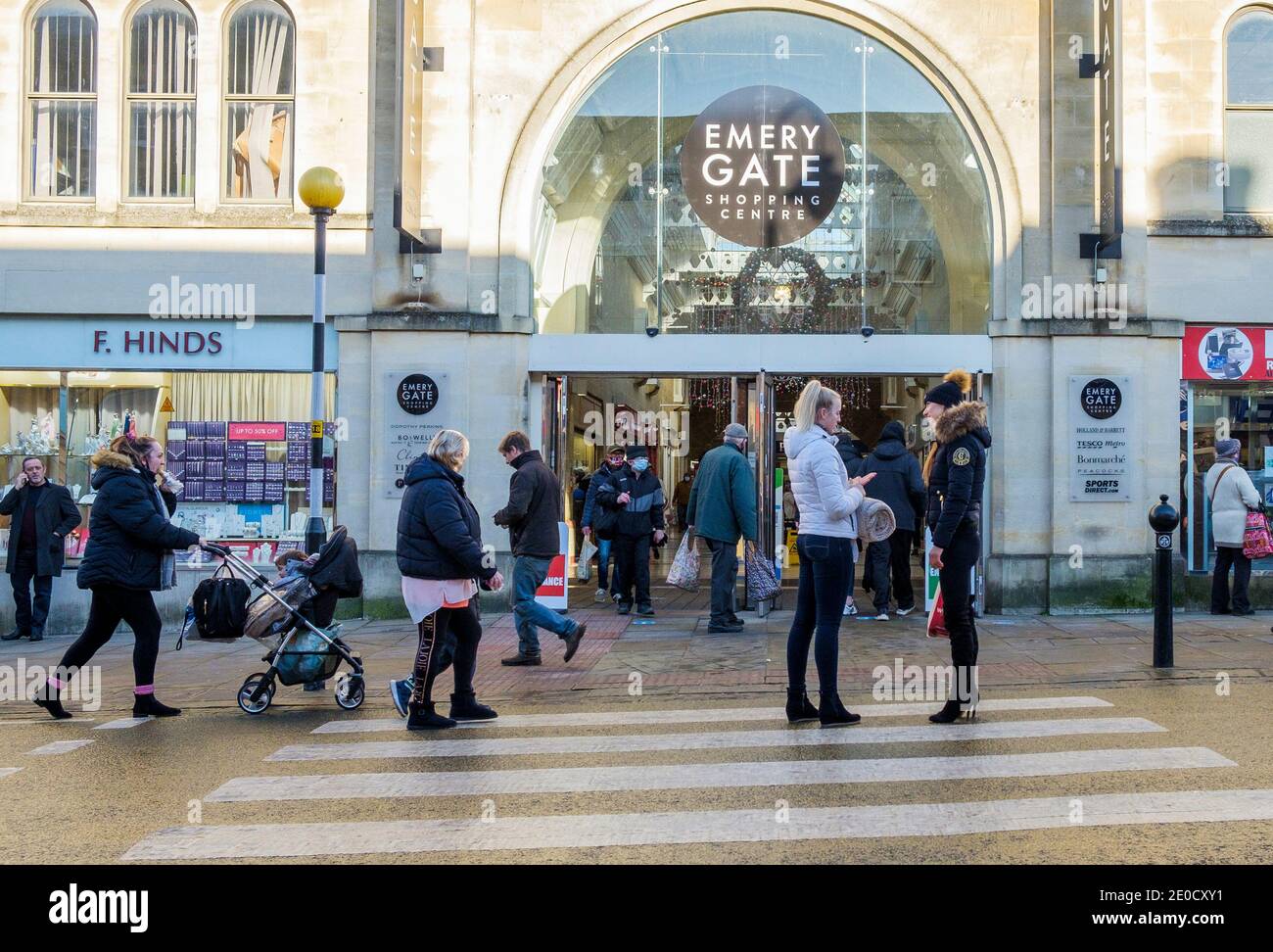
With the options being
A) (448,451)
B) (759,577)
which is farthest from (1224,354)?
(448,451)

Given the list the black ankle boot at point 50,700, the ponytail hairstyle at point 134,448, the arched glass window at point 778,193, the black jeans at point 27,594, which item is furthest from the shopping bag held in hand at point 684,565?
the black jeans at point 27,594

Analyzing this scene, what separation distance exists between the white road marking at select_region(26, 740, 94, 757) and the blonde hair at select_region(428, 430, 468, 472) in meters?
2.77

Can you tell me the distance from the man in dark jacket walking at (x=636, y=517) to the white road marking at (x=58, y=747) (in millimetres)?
6769

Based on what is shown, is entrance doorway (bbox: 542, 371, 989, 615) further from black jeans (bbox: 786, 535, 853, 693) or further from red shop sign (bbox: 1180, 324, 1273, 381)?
black jeans (bbox: 786, 535, 853, 693)

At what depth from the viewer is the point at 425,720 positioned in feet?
25.5

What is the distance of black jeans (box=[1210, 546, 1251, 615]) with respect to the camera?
13148mm

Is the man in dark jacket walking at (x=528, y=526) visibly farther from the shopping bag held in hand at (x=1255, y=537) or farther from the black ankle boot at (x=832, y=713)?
the shopping bag held in hand at (x=1255, y=537)

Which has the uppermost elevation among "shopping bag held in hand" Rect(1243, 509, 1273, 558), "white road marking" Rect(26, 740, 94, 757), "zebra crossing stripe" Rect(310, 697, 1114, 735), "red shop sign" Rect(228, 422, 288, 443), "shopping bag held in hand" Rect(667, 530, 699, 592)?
"red shop sign" Rect(228, 422, 288, 443)

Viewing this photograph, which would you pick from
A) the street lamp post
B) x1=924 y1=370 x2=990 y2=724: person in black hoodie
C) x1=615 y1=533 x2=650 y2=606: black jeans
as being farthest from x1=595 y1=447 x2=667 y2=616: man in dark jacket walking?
x1=924 y1=370 x2=990 y2=724: person in black hoodie

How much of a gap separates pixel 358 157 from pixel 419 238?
4.23 feet

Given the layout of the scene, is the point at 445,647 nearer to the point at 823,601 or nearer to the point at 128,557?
the point at 128,557

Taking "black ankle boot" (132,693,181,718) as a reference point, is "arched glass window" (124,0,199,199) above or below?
above

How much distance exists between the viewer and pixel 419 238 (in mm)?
13789

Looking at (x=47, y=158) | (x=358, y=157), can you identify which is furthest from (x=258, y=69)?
(x=47, y=158)
